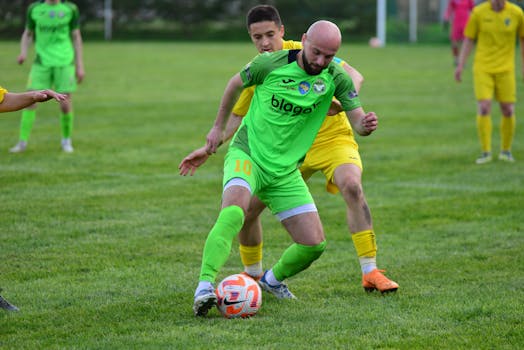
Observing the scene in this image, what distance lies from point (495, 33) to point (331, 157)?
6765 mm

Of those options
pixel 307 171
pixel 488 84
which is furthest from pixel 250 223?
pixel 488 84

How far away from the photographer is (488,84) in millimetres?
12859

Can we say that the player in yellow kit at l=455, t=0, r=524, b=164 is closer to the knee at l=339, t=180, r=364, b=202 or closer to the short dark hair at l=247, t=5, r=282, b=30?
the short dark hair at l=247, t=5, r=282, b=30

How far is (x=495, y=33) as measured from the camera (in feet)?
42.2

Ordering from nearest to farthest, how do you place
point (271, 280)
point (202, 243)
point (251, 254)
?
point (271, 280) → point (251, 254) → point (202, 243)

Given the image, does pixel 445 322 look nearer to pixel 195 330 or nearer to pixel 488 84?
pixel 195 330

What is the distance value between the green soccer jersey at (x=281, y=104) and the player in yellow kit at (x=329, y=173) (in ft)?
1.37

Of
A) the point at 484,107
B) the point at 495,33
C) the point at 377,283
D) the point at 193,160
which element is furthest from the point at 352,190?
the point at 495,33

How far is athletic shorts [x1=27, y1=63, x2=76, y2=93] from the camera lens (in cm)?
1366

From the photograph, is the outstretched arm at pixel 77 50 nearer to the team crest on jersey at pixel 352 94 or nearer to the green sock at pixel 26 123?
the green sock at pixel 26 123

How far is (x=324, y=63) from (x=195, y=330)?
1.81m

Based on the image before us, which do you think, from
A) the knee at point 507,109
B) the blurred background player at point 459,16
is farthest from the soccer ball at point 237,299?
the blurred background player at point 459,16

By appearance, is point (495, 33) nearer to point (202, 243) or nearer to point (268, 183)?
point (202, 243)

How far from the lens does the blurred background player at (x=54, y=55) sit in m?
13.7
